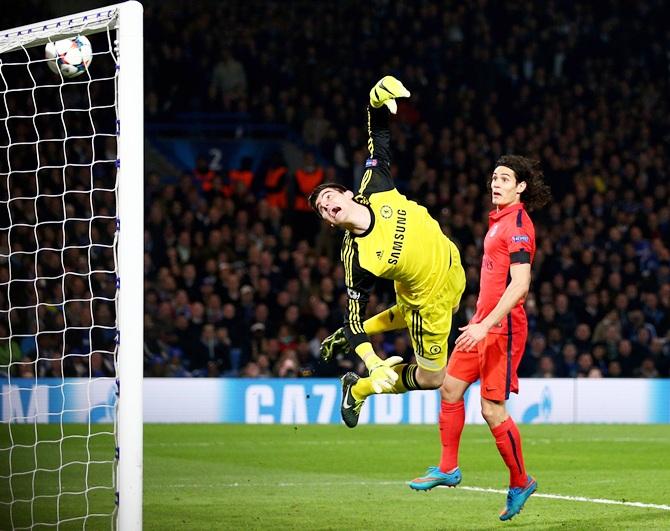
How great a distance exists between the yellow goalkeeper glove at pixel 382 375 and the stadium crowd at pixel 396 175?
8156 millimetres

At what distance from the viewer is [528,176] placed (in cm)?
759

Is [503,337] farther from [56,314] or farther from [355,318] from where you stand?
[56,314]

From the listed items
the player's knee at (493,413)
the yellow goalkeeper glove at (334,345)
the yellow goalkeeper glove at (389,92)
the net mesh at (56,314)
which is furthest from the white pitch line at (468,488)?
the yellow goalkeeper glove at (389,92)

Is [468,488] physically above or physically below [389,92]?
below

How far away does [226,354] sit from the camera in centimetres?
1588

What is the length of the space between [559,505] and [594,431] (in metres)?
6.73

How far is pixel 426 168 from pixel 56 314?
6.88 m

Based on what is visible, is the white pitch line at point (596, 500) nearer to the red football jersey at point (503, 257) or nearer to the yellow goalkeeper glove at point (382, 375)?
the red football jersey at point (503, 257)

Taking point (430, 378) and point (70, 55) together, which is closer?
point (70, 55)

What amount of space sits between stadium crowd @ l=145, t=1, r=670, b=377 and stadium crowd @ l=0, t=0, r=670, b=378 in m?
0.03

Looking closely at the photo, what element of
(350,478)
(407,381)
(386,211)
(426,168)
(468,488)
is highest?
(426,168)

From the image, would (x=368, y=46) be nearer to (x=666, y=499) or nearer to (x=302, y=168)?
(x=302, y=168)

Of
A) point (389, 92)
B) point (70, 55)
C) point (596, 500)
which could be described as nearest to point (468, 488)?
point (596, 500)

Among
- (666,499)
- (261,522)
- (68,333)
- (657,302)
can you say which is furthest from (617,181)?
(261,522)
